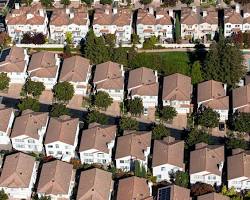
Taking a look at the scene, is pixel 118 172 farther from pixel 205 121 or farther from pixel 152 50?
pixel 152 50

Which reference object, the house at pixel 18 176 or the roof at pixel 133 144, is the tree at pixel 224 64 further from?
the house at pixel 18 176

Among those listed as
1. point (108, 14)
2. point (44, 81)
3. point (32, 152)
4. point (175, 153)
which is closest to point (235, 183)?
point (175, 153)

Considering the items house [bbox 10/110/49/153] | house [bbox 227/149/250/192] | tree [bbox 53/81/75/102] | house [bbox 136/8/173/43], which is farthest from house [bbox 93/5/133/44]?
house [bbox 227/149/250/192]

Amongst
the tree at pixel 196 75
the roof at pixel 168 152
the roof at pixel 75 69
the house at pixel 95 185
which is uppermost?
the roof at pixel 75 69

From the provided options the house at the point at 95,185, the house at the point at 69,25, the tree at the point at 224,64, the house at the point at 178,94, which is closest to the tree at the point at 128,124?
the house at the point at 178,94

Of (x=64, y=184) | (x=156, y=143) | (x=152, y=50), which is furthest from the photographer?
(x=152, y=50)

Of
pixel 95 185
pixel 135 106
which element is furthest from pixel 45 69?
pixel 95 185
